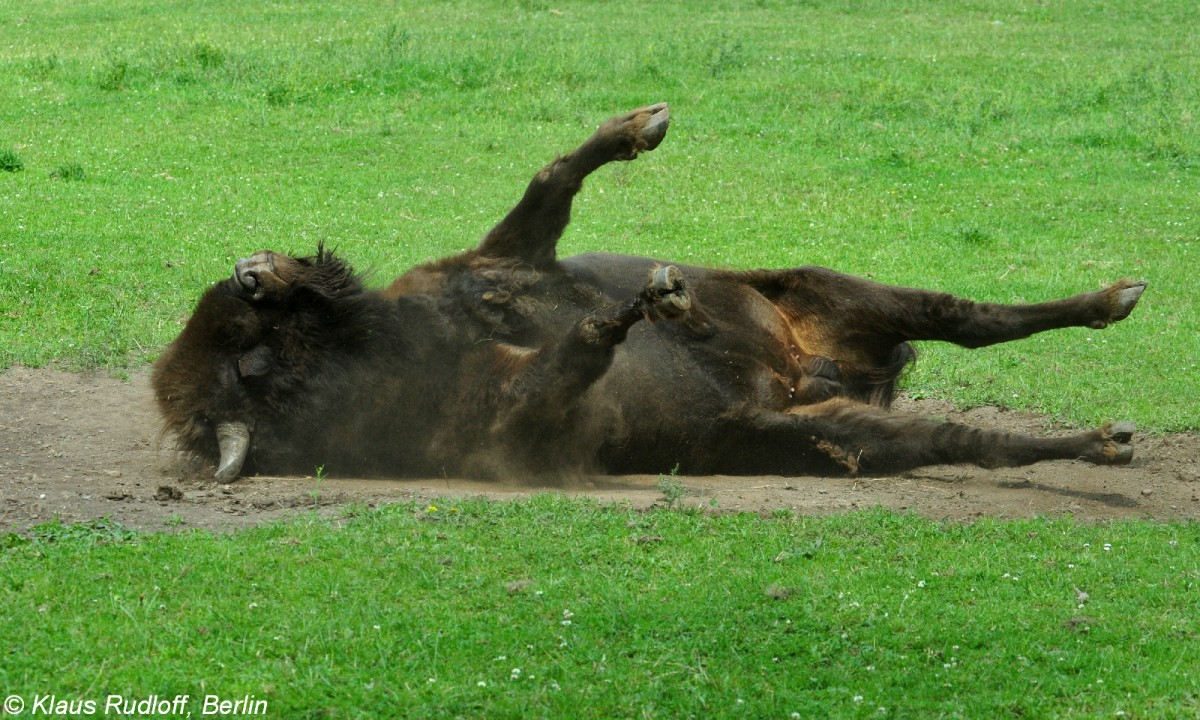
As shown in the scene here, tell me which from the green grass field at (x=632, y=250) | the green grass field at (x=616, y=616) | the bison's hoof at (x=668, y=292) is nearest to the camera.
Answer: the green grass field at (x=616, y=616)

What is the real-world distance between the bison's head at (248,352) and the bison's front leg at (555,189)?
2.90ft

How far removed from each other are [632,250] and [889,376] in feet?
12.9

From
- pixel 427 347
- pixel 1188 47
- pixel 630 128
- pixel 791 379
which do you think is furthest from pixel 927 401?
pixel 1188 47

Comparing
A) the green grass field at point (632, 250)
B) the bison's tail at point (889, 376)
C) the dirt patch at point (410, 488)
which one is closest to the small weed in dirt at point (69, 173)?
the green grass field at point (632, 250)

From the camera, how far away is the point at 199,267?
984 cm

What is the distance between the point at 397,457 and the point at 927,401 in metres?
3.55

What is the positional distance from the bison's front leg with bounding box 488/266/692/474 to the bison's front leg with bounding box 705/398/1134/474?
73 centimetres

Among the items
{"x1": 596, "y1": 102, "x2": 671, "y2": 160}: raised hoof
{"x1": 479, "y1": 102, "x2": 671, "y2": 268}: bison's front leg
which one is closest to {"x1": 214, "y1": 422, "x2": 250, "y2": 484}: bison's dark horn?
{"x1": 479, "y1": 102, "x2": 671, "y2": 268}: bison's front leg

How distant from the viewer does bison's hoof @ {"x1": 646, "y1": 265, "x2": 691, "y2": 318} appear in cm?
541

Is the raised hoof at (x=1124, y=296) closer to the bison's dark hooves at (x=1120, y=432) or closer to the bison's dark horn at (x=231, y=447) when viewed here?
the bison's dark hooves at (x=1120, y=432)

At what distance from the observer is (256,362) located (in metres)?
5.92

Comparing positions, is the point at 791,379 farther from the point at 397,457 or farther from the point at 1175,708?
Result: the point at 1175,708

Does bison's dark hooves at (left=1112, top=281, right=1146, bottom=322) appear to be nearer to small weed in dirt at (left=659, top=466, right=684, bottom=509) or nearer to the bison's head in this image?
small weed in dirt at (left=659, top=466, right=684, bottom=509)

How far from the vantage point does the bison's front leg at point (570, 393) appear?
5473 mm
